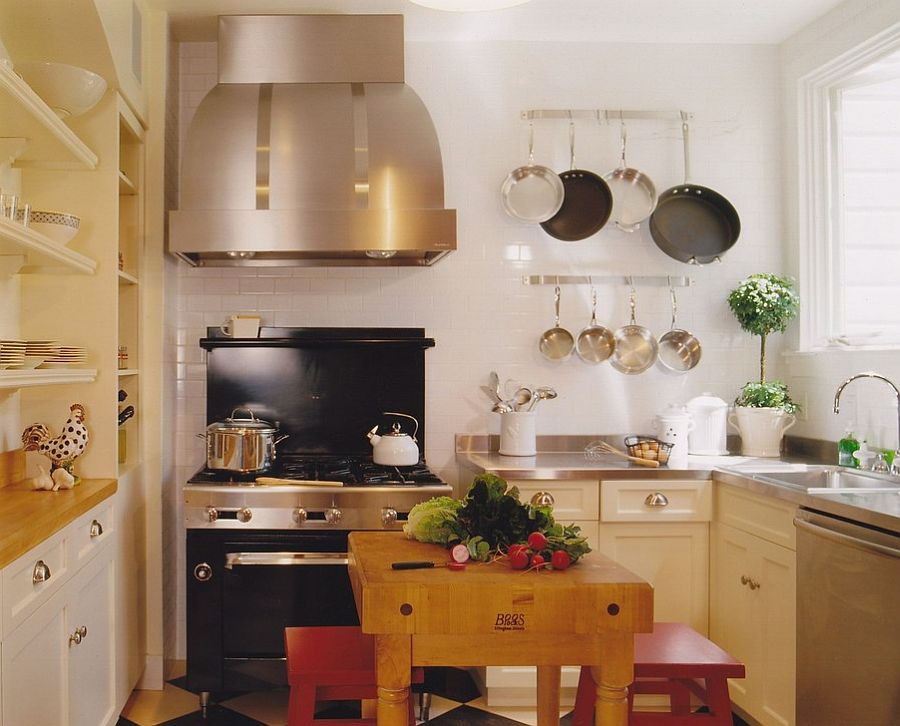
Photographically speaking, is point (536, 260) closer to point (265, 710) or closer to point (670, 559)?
point (670, 559)

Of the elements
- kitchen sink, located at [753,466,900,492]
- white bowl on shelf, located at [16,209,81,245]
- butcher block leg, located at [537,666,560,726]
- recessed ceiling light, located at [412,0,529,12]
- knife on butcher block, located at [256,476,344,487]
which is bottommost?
butcher block leg, located at [537,666,560,726]

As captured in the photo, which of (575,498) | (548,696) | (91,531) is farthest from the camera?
(575,498)

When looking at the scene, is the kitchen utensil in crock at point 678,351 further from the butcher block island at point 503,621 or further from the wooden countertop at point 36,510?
the wooden countertop at point 36,510

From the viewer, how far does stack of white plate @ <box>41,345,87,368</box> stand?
2.93 meters

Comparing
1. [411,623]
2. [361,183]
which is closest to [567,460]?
[361,183]

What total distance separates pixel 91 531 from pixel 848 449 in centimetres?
295

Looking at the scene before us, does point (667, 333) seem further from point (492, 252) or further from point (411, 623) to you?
point (411, 623)

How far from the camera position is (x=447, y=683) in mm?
3713

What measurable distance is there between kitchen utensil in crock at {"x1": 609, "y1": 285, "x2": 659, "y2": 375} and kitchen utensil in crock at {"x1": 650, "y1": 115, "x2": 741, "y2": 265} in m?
0.42

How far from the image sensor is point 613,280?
4.17 m

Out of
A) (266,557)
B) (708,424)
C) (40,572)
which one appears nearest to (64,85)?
(40,572)

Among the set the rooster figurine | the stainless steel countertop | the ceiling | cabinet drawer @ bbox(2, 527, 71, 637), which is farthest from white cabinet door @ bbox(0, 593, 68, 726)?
the ceiling

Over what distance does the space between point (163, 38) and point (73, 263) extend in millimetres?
1402

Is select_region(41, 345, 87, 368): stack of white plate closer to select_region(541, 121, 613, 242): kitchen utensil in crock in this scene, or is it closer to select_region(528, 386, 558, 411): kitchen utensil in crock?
select_region(528, 386, 558, 411): kitchen utensil in crock
